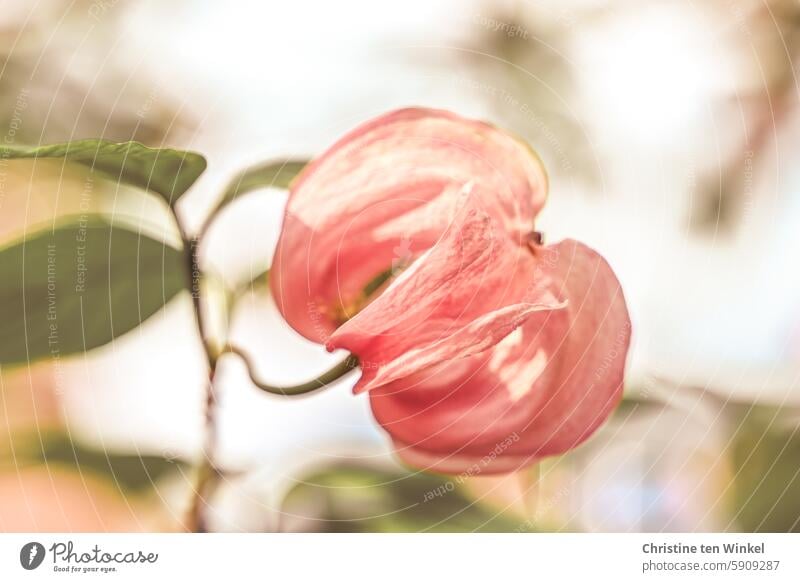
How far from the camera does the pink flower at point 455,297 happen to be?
600mm

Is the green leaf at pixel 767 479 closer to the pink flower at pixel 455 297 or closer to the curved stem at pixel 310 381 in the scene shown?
the pink flower at pixel 455 297

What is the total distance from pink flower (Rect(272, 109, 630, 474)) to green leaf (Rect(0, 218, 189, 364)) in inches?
3.9

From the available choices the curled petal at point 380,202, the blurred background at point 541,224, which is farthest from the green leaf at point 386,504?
the curled petal at point 380,202

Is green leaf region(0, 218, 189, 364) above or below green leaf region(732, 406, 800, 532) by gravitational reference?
above

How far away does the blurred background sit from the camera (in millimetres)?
609

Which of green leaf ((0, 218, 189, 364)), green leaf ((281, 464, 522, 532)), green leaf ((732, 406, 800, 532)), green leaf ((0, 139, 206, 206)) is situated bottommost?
green leaf ((281, 464, 522, 532))

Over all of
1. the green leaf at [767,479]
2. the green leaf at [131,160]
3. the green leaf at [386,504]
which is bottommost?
the green leaf at [386,504]

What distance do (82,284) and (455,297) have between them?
29cm

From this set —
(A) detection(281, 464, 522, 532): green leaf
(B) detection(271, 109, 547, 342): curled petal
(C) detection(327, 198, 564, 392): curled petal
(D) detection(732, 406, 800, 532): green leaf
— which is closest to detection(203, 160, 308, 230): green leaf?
(B) detection(271, 109, 547, 342): curled petal

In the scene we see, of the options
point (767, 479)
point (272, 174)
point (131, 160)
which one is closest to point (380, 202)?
point (272, 174)

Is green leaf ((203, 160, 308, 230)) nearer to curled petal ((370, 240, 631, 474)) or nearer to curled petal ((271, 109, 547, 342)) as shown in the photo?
curled petal ((271, 109, 547, 342))

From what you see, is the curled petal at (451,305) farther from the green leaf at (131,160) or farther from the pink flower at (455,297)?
the green leaf at (131,160)

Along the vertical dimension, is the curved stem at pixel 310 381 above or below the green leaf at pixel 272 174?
below

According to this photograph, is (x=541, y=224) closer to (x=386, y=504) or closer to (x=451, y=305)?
(x=451, y=305)
